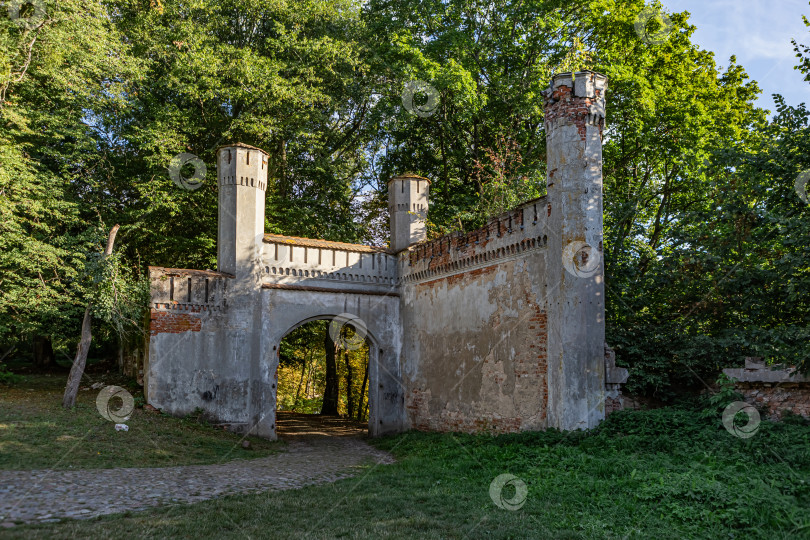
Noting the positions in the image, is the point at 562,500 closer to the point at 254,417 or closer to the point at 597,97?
the point at 597,97

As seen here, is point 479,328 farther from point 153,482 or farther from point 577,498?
point 153,482

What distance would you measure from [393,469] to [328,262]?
7.16 meters

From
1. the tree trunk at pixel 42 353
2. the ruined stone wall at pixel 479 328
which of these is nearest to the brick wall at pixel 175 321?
the ruined stone wall at pixel 479 328

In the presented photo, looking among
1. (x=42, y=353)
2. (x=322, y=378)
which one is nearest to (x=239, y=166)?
(x=42, y=353)

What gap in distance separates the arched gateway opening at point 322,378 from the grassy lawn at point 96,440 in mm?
3181

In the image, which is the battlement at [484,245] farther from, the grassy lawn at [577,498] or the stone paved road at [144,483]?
the stone paved road at [144,483]

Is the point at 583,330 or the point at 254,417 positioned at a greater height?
the point at 583,330

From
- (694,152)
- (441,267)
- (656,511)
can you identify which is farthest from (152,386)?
(694,152)

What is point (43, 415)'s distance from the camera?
Result: 38.4 ft

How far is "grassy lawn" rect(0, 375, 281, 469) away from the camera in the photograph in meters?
9.37

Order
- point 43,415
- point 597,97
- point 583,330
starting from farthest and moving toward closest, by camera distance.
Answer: point 43,415, point 597,97, point 583,330

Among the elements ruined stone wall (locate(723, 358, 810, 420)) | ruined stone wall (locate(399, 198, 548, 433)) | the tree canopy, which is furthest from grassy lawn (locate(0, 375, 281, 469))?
ruined stone wall (locate(723, 358, 810, 420))

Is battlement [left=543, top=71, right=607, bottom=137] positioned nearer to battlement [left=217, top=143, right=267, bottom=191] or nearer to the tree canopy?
the tree canopy

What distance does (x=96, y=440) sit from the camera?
1061 centimetres
